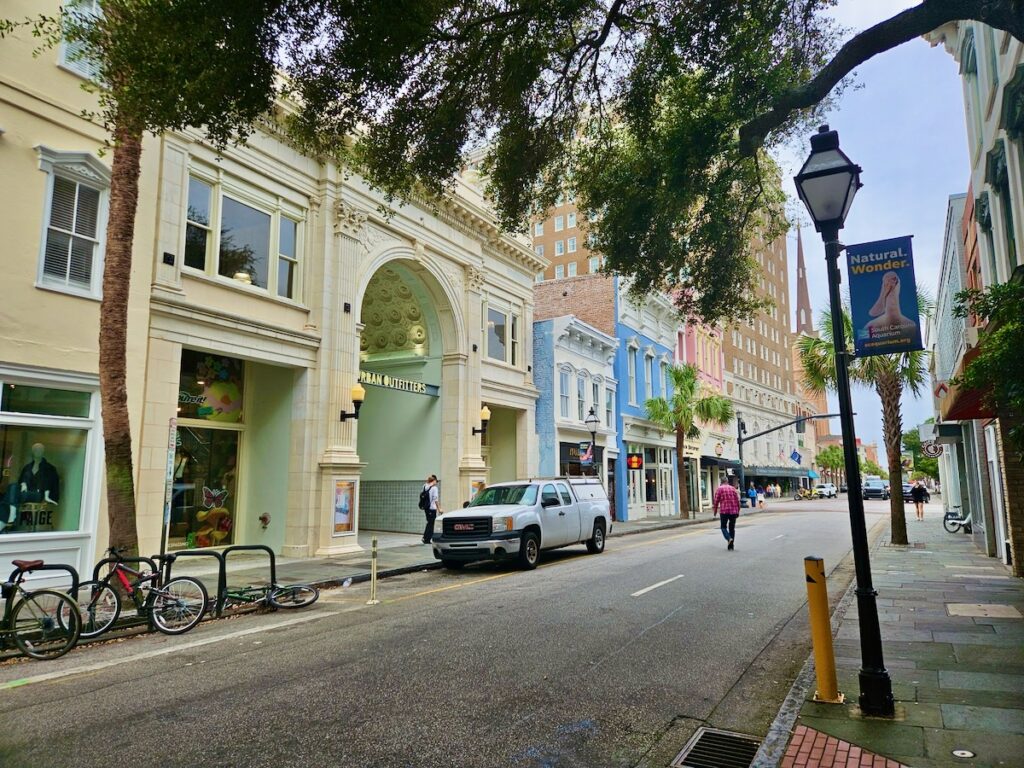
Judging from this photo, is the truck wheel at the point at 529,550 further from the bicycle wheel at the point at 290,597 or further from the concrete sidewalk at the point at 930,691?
the concrete sidewalk at the point at 930,691

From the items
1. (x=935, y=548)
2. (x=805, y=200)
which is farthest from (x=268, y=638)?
(x=935, y=548)

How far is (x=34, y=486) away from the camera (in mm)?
11648

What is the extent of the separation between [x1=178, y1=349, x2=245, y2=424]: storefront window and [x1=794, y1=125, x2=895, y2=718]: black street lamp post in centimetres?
1396

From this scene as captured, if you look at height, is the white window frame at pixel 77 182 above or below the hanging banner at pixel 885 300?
above

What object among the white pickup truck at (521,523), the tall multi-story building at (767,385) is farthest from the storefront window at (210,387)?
the tall multi-story building at (767,385)

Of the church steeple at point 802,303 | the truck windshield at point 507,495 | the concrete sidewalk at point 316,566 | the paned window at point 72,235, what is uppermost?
the church steeple at point 802,303

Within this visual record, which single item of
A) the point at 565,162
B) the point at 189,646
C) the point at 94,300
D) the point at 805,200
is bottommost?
the point at 189,646

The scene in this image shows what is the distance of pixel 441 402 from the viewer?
23281 millimetres

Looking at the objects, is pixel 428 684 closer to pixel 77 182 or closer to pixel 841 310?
pixel 841 310

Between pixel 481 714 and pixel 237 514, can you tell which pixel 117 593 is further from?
pixel 237 514

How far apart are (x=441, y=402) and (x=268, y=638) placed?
15151 millimetres

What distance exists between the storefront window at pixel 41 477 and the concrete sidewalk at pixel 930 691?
38.9 ft

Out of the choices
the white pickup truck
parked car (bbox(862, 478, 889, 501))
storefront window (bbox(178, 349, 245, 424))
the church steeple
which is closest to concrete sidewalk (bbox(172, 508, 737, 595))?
the white pickup truck

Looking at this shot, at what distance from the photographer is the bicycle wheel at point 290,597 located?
10438 millimetres
